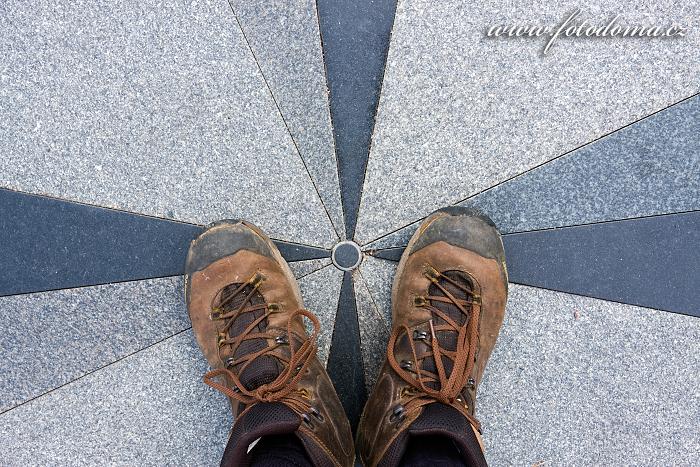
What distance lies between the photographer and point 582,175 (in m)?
0.95

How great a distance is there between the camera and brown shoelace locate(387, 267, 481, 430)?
826mm

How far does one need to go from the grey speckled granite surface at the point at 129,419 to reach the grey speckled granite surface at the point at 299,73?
17.3 inches

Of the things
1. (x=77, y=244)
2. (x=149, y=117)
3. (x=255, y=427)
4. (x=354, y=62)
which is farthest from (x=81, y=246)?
(x=354, y=62)

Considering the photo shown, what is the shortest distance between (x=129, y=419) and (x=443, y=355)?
635mm

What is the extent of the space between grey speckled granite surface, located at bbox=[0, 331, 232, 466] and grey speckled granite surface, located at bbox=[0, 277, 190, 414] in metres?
0.02

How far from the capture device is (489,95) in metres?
0.95

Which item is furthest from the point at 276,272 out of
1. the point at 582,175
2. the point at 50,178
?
the point at 582,175

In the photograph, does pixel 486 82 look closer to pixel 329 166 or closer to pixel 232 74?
pixel 329 166

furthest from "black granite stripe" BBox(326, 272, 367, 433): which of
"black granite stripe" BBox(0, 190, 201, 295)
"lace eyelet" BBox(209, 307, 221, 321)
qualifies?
"black granite stripe" BBox(0, 190, 201, 295)

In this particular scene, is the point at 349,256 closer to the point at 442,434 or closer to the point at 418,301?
the point at 418,301

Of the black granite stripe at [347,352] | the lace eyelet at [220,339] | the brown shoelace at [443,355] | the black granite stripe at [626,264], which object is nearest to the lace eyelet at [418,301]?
the brown shoelace at [443,355]

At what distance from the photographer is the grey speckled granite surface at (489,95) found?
0.95 m

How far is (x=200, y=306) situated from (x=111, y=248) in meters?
0.22

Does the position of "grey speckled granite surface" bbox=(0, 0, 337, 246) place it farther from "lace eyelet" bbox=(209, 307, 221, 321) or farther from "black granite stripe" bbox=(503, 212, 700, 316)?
"black granite stripe" bbox=(503, 212, 700, 316)
